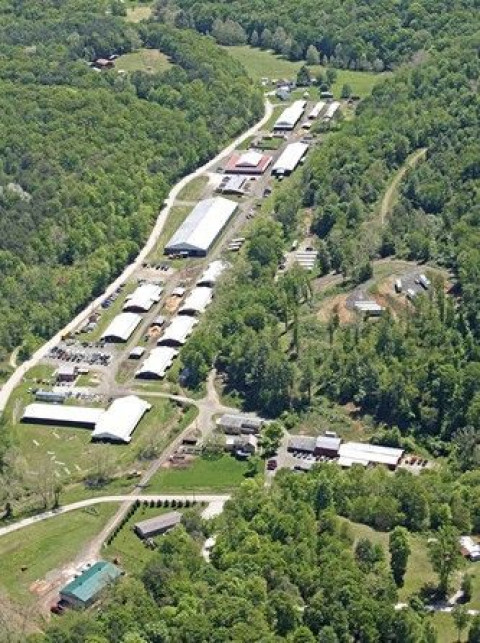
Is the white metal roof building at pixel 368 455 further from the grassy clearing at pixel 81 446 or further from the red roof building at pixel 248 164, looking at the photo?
the red roof building at pixel 248 164

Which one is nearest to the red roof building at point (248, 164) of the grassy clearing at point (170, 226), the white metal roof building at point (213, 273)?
the grassy clearing at point (170, 226)

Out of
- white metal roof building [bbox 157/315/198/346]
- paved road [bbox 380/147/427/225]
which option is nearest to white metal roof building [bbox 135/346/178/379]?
white metal roof building [bbox 157/315/198/346]

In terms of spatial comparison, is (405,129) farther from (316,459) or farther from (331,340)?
(316,459)

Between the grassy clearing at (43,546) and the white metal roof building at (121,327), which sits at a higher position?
the grassy clearing at (43,546)

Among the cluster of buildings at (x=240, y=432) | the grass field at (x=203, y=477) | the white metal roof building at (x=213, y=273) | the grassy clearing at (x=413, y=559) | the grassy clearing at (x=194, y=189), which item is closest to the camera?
the grassy clearing at (x=413, y=559)

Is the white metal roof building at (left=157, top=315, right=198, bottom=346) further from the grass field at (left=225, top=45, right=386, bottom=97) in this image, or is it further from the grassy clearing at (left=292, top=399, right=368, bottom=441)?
the grass field at (left=225, top=45, right=386, bottom=97)
